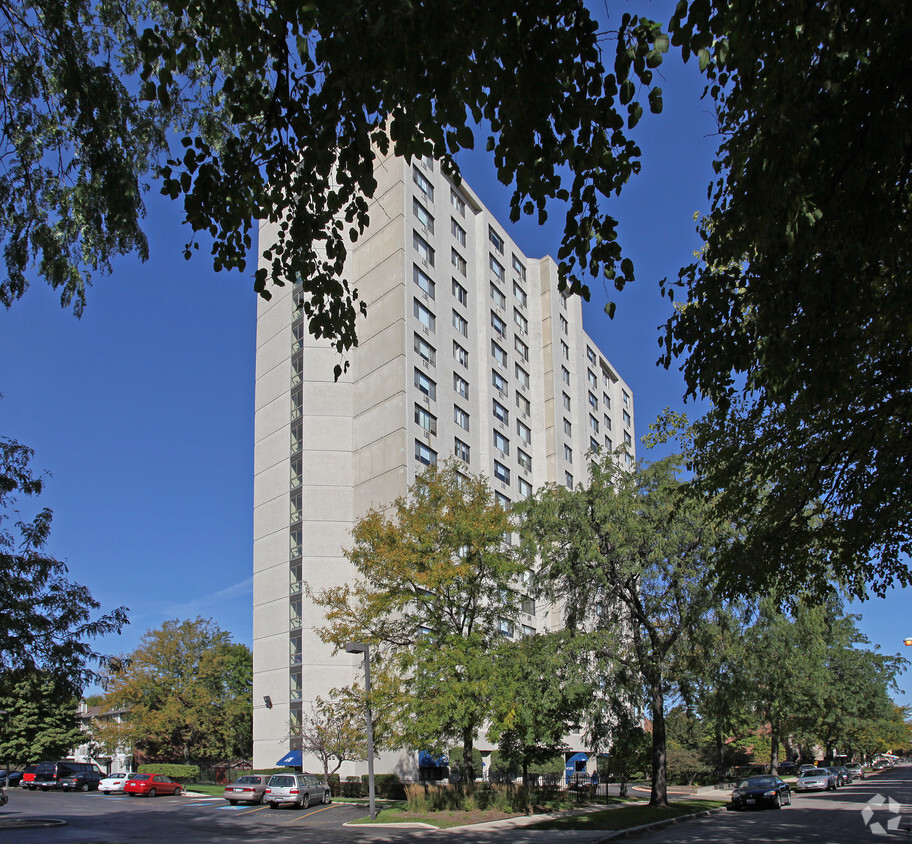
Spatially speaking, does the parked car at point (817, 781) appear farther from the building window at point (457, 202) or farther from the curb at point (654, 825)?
the building window at point (457, 202)

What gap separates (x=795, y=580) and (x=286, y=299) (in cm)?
4252

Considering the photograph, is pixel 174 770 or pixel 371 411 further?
pixel 174 770

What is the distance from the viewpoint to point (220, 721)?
56.1 m

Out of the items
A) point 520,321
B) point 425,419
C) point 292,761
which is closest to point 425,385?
point 425,419

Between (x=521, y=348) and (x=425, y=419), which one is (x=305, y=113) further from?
(x=521, y=348)

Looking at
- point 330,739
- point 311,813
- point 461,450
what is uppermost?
point 461,450

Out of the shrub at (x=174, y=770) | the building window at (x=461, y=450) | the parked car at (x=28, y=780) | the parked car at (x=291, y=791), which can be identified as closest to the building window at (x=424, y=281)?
the building window at (x=461, y=450)

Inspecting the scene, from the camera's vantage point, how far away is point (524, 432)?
6000 centimetres

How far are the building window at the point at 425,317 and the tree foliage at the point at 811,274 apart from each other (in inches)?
1361

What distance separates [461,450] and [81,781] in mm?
30673

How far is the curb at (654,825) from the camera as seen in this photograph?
21.6m

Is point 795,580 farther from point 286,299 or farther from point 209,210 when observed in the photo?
point 286,299

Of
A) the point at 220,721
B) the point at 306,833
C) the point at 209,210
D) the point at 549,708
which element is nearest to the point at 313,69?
the point at 209,210

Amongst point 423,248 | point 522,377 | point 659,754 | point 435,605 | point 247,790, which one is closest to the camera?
point 659,754
